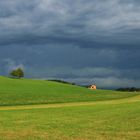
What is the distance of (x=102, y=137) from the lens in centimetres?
1831

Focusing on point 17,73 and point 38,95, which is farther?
point 17,73

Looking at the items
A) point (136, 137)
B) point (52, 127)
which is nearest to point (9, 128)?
point (52, 127)

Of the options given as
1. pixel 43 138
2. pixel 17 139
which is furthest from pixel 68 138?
pixel 17 139

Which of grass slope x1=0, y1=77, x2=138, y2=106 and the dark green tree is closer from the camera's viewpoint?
grass slope x1=0, y1=77, x2=138, y2=106

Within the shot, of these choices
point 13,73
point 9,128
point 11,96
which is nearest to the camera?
point 9,128

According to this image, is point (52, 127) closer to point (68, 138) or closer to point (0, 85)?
point (68, 138)

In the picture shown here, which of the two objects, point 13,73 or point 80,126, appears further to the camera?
point 13,73

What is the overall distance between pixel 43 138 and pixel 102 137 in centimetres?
259

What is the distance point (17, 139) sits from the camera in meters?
17.6

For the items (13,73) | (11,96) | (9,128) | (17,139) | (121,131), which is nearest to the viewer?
(17,139)

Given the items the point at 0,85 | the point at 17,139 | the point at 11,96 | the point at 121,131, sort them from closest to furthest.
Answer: the point at 17,139 < the point at 121,131 < the point at 11,96 < the point at 0,85

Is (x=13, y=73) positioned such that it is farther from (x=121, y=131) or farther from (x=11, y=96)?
(x=121, y=131)

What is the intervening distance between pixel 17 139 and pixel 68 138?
2.16 metres

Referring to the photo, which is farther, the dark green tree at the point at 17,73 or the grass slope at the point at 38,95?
the dark green tree at the point at 17,73
